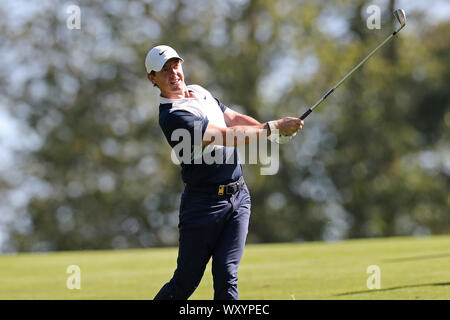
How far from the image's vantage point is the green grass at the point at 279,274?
950 cm

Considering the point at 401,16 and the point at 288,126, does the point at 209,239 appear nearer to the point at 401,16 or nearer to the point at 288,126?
the point at 288,126

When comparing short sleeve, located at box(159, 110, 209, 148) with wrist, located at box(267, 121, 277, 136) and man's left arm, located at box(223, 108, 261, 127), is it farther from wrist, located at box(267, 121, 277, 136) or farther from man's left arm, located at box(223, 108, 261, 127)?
man's left arm, located at box(223, 108, 261, 127)

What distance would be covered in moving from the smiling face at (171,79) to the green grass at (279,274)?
3144 millimetres

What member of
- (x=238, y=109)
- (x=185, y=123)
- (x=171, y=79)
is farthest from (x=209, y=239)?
(x=238, y=109)

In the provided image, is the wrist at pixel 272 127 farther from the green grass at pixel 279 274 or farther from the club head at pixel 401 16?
the green grass at pixel 279 274

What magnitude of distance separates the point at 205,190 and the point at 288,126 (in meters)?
0.86

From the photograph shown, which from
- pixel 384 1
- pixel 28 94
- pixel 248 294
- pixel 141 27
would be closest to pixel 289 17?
pixel 384 1

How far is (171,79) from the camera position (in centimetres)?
677

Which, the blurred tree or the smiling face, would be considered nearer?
the smiling face

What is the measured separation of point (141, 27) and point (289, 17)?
6.43 meters

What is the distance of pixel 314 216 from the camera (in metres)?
34.9

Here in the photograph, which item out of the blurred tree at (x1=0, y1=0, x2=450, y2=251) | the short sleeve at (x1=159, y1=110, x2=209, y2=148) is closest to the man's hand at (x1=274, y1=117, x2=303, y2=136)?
the short sleeve at (x1=159, y1=110, x2=209, y2=148)

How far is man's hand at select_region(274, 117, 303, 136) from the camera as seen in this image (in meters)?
6.41

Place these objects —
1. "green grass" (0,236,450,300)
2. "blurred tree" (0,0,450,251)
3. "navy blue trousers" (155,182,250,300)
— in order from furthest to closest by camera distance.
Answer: "blurred tree" (0,0,450,251), "green grass" (0,236,450,300), "navy blue trousers" (155,182,250,300)
